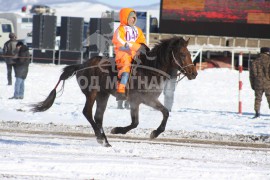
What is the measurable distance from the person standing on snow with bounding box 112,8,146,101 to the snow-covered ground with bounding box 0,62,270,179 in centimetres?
110

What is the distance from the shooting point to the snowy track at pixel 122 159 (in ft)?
28.6

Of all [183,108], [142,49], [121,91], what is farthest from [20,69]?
[142,49]

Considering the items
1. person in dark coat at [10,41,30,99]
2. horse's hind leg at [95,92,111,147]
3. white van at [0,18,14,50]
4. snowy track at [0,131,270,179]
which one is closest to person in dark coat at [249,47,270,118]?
snowy track at [0,131,270,179]

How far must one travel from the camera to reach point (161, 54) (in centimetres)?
1197

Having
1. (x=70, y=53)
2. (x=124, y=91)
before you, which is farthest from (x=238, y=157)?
(x=70, y=53)

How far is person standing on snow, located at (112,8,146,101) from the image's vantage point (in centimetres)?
1205

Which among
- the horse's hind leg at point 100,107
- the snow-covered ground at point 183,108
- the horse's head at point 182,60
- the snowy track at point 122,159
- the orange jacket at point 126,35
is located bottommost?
the snow-covered ground at point 183,108

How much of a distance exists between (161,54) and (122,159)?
2.49 metres

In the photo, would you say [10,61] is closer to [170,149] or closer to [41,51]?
[170,149]

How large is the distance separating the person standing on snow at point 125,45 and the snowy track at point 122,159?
1098 millimetres

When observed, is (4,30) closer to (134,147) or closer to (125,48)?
(125,48)

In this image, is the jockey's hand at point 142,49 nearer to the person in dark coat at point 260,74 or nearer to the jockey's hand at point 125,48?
the jockey's hand at point 125,48

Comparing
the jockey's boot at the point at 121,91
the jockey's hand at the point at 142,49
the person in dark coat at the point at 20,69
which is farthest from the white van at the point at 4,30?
the jockey's hand at the point at 142,49

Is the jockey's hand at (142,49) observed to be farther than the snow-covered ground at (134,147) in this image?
Yes
